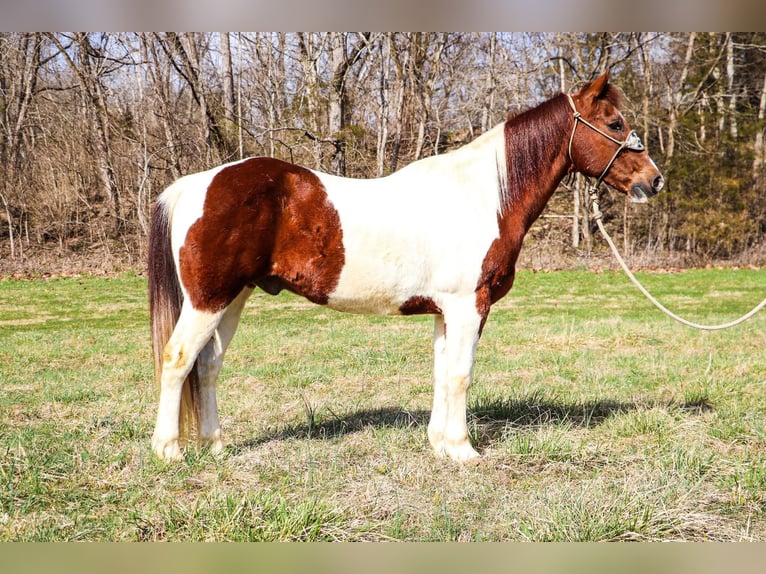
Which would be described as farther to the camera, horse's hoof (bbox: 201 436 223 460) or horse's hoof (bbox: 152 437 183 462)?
horse's hoof (bbox: 201 436 223 460)

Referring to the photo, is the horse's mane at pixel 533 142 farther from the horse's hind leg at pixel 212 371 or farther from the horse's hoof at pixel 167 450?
the horse's hoof at pixel 167 450

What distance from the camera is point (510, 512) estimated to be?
2.93 meters

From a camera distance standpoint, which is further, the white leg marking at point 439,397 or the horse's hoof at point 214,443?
the white leg marking at point 439,397

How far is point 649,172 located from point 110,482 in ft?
11.3

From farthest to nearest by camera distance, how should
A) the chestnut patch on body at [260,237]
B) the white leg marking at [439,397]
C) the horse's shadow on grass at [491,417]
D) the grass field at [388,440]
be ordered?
the horse's shadow on grass at [491,417], the white leg marking at [439,397], the chestnut patch on body at [260,237], the grass field at [388,440]

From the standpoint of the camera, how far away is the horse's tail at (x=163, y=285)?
11.2ft

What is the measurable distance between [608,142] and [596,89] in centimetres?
31

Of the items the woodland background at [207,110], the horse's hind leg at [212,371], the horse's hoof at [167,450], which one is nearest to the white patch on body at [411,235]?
the horse's hind leg at [212,371]

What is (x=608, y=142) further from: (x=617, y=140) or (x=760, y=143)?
(x=760, y=143)

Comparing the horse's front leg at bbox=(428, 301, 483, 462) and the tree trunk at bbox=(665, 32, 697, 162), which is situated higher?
the tree trunk at bbox=(665, 32, 697, 162)

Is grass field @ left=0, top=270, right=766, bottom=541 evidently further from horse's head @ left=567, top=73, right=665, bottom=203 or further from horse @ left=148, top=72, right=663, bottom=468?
horse's head @ left=567, top=73, right=665, bottom=203

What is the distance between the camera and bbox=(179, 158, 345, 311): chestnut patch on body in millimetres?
3229

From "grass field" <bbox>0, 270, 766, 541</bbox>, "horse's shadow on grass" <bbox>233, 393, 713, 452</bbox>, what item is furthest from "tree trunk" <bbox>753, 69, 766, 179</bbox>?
"horse's shadow on grass" <bbox>233, 393, 713, 452</bbox>

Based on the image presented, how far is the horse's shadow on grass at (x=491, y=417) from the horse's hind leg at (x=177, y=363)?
486mm
